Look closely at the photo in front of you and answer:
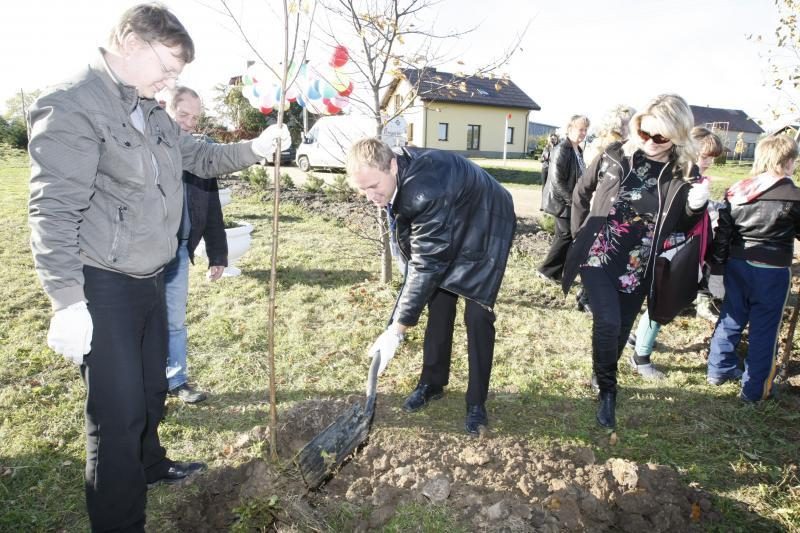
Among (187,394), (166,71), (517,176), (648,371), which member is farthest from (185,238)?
(517,176)

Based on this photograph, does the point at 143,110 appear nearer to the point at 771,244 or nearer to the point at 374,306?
the point at 374,306

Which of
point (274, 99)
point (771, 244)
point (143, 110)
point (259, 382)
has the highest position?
point (274, 99)

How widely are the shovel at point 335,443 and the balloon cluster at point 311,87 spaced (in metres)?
1.58

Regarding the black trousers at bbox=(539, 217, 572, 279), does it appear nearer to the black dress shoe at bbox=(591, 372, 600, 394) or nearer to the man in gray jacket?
the black dress shoe at bbox=(591, 372, 600, 394)

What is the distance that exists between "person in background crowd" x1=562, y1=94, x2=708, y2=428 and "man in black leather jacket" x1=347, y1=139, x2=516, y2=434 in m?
0.65

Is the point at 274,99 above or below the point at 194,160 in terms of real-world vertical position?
above

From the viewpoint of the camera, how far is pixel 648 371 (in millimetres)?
3789

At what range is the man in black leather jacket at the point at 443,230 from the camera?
7.95 ft

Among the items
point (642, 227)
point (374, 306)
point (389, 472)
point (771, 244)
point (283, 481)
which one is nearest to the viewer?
point (283, 481)

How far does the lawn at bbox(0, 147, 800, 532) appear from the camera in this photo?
2.50m

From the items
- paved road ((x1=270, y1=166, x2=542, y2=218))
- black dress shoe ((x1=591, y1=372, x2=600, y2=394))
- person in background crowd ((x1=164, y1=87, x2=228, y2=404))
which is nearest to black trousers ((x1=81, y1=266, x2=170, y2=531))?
person in background crowd ((x1=164, y1=87, x2=228, y2=404))

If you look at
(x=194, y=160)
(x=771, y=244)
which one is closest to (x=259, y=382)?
(x=194, y=160)

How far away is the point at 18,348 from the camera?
3955 millimetres

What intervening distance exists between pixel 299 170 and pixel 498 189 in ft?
57.2
